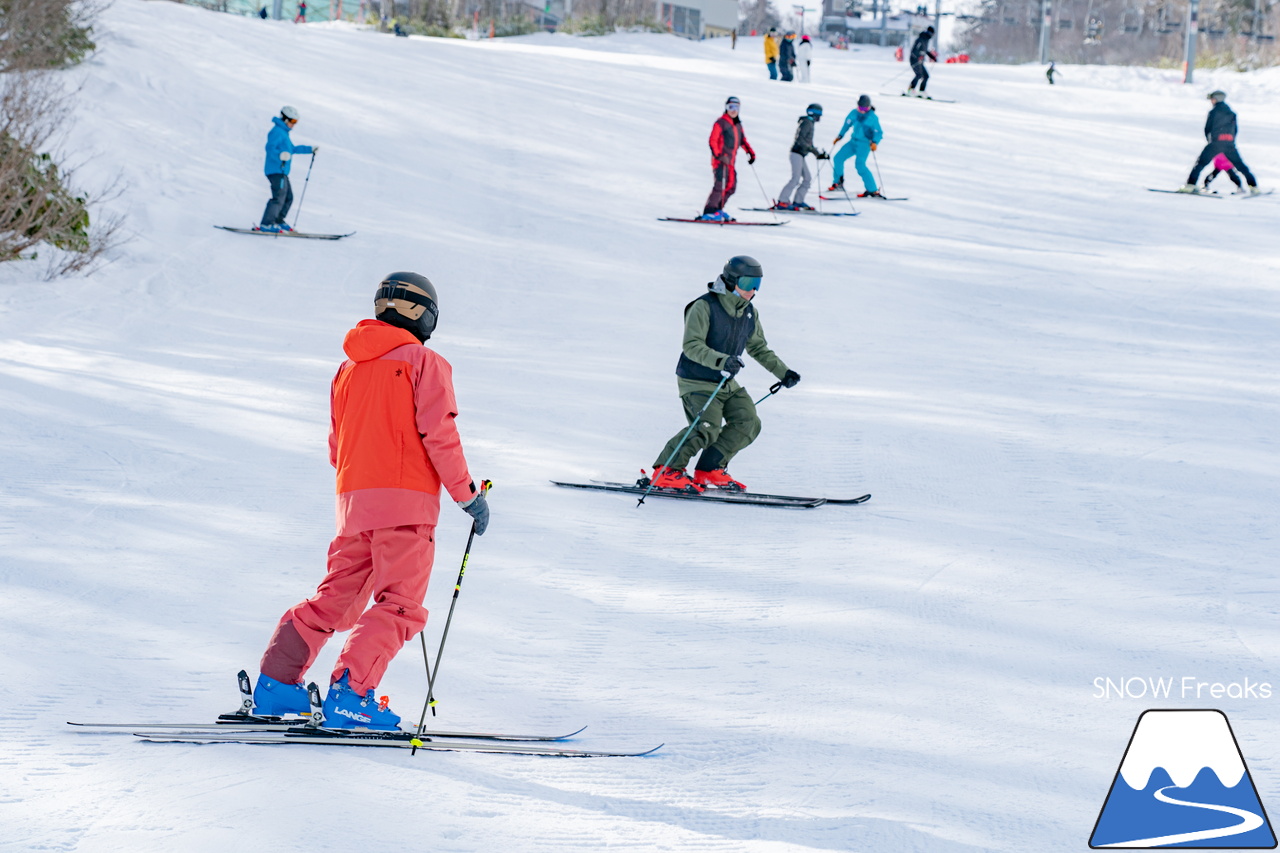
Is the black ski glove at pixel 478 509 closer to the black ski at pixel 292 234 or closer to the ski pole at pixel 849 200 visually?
the black ski at pixel 292 234

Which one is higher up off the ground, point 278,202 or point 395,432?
point 278,202

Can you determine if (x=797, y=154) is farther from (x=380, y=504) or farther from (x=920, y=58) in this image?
(x=380, y=504)

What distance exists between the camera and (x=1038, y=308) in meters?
11.5

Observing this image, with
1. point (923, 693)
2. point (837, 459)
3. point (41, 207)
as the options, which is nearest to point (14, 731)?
point (923, 693)

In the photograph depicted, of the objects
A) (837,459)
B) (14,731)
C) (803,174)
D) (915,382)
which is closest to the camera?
(14,731)

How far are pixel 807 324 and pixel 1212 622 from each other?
21.2ft

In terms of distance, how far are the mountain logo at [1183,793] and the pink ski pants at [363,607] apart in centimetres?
206

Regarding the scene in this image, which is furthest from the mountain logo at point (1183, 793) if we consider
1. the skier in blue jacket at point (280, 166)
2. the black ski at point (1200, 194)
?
the black ski at point (1200, 194)

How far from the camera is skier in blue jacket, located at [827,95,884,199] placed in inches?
641

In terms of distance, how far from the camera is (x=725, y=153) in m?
14.5

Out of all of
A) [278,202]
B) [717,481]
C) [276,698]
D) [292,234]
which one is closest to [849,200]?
[292,234]

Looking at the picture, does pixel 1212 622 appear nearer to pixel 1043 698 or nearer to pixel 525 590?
pixel 1043 698

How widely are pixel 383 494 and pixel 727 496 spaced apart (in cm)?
344

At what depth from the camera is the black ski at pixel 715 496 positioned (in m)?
6.60
